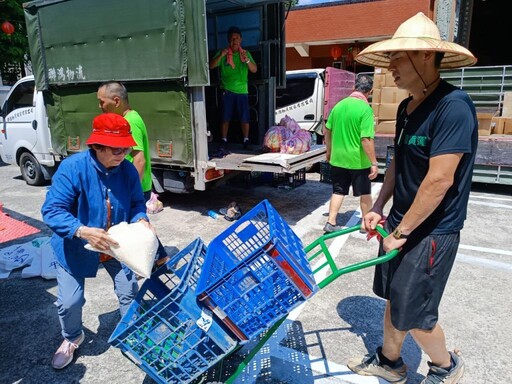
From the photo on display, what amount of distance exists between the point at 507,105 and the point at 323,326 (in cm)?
689

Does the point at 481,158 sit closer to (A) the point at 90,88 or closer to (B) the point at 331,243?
(B) the point at 331,243

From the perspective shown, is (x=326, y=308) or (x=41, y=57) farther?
(x=41, y=57)

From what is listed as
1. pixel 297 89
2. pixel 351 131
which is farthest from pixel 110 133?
pixel 297 89

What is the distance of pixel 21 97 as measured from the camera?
26.1ft

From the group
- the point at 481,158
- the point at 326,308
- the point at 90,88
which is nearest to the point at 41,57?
the point at 90,88

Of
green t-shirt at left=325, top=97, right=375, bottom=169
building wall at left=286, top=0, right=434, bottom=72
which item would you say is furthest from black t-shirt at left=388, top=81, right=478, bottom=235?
building wall at left=286, top=0, right=434, bottom=72

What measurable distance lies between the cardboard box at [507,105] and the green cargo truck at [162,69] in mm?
4064

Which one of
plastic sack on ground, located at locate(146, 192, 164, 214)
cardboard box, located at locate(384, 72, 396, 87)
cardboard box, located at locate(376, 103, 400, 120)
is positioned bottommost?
plastic sack on ground, located at locate(146, 192, 164, 214)

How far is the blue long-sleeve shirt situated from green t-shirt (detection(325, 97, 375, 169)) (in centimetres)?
300

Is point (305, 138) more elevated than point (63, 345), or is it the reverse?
point (305, 138)

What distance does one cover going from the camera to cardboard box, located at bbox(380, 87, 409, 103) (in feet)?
25.7

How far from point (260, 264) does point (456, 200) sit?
43.0 inches

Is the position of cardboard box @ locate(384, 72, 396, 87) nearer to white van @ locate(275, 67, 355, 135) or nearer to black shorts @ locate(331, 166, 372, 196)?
white van @ locate(275, 67, 355, 135)

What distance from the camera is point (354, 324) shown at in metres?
3.12
